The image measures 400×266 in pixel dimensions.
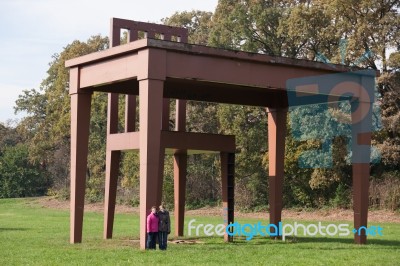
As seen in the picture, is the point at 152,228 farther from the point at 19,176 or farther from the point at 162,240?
Result: the point at 19,176

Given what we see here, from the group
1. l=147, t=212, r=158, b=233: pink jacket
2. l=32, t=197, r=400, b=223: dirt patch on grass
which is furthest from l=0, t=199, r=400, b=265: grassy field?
Result: l=32, t=197, r=400, b=223: dirt patch on grass

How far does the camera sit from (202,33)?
210 feet

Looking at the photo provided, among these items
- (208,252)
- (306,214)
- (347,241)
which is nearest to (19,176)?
(306,214)

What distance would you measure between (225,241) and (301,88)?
5.73 meters

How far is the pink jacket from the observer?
21906mm

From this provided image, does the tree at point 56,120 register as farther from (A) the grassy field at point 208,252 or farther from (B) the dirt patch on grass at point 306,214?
(A) the grassy field at point 208,252

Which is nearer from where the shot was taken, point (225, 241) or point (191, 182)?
point (225, 241)

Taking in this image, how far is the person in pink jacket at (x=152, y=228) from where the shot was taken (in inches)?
864

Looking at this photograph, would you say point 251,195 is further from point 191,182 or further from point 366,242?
point 366,242

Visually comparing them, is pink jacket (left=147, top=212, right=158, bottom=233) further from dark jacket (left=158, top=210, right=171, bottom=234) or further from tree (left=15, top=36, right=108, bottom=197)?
tree (left=15, top=36, right=108, bottom=197)

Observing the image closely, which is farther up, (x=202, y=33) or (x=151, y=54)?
(x=202, y=33)

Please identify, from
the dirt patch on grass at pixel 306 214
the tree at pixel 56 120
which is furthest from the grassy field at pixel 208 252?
the tree at pixel 56 120

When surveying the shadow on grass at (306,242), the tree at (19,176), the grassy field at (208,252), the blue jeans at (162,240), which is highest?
the tree at (19,176)

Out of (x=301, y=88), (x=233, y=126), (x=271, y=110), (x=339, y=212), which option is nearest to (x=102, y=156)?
(x=233, y=126)
